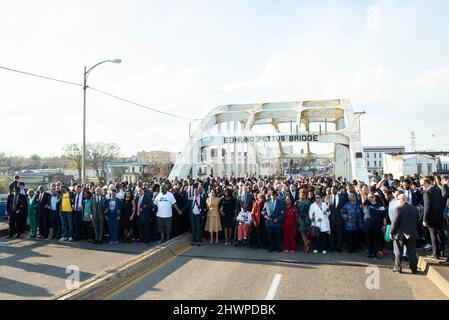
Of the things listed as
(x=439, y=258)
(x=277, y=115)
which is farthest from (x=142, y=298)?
(x=277, y=115)

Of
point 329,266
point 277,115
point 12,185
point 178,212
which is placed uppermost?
point 277,115

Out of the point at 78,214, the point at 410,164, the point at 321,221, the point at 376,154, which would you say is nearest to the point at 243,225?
the point at 321,221

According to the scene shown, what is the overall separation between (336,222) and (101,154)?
67.1m

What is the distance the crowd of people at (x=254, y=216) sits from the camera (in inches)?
355

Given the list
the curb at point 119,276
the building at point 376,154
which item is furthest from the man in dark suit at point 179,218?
the building at point 376,154

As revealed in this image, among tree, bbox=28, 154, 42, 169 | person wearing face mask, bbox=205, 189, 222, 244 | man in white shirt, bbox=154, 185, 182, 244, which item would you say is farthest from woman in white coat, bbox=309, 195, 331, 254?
tree, bbox=28, 154, 42, 169

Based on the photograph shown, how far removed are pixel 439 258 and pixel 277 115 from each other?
29168mm

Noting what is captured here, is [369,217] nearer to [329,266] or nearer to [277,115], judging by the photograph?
[329,266]

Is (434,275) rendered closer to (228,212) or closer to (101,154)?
(228,212)

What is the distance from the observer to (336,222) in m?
9.78

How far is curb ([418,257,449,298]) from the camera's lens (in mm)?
6363

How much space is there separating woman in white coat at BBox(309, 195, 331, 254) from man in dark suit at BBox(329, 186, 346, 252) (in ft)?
0.56

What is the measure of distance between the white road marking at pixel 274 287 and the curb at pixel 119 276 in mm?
2694
